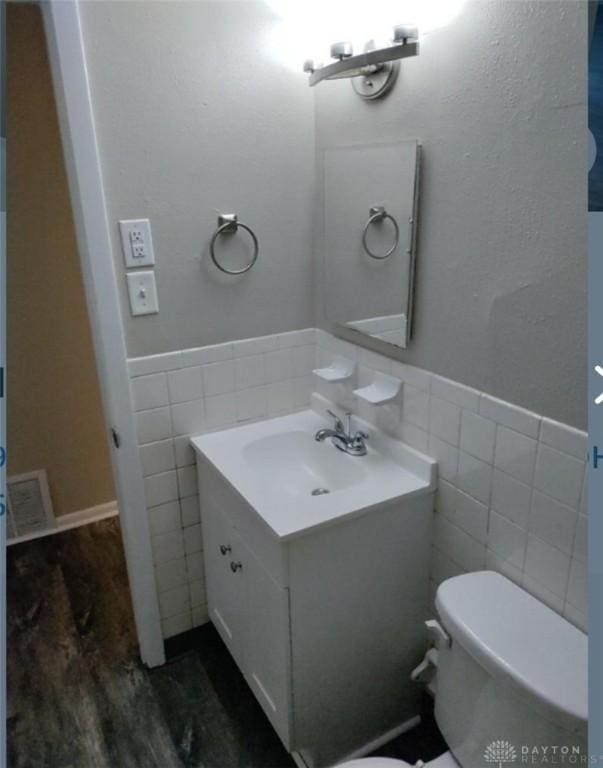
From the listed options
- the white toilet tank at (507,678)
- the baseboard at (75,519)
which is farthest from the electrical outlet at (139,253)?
the baseboard at (75,519)

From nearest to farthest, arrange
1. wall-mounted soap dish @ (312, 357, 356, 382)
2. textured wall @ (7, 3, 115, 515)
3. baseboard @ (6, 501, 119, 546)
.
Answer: wall-mounted soap dish @ (312, 357, 356, 382)
textured wall @ (7, 3, 115, 515)
baseboard @ (6, 501, 119, 546)

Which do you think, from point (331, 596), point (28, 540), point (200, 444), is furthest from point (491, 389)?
point (28, 540)

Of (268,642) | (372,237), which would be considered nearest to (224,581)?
(268,642)

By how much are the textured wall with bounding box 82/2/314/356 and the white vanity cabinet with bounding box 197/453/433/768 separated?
0.49m

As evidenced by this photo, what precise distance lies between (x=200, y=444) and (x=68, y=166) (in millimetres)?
809

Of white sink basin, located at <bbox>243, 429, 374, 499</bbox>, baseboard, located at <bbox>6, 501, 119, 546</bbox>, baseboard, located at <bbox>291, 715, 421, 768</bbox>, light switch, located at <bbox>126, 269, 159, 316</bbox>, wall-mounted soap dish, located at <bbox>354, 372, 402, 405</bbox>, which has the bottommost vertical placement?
baseboard, located at <bbox>291, 715, 421, 768</bbox>

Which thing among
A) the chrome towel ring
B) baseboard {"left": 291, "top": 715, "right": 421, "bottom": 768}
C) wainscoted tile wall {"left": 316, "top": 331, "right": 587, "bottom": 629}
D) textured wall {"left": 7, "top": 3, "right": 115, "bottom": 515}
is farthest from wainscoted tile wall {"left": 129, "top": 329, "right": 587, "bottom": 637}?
textured wall {"left": 7, "top": 3, "right": 115, "bottom": 515}

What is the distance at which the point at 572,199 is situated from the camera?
92cm

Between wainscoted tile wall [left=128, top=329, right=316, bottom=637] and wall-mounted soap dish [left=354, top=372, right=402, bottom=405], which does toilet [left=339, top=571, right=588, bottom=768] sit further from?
wainscoted tile wall [left=128, top=329, right=316, bottom=637]

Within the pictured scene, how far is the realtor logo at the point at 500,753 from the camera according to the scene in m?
0.97

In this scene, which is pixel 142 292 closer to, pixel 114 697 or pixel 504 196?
pixel 504 196

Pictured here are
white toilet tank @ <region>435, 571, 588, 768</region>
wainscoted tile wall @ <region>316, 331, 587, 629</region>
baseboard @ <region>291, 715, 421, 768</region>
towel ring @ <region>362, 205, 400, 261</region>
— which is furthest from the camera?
baseboard @ <region>291, 715, 421, 768</region>

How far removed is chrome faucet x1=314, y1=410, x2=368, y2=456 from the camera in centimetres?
153

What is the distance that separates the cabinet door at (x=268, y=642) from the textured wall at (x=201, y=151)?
2.25ft
